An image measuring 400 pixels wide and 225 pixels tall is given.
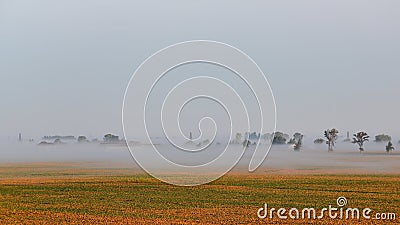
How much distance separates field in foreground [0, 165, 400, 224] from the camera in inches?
466

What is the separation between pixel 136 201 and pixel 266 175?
2.37 m

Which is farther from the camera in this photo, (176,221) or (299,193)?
(299,193)

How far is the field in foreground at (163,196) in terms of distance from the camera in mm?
11836

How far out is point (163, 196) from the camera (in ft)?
41.1

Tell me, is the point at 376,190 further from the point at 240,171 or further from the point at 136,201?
the point at 136,201

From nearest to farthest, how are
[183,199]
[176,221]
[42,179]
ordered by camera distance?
1. [176,221]
2. [183,199]
3. [42,179]

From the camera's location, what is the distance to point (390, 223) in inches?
457

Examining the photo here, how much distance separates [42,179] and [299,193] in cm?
463

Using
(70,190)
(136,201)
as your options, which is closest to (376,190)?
(136,201)

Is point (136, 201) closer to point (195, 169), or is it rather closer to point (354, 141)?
point (195, 169)

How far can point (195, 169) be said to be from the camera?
12.2 meters

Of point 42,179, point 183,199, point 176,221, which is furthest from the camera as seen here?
point 42,179

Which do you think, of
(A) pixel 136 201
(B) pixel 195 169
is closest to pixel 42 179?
(A) pixel 136 201

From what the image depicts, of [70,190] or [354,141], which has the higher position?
[354,141]
